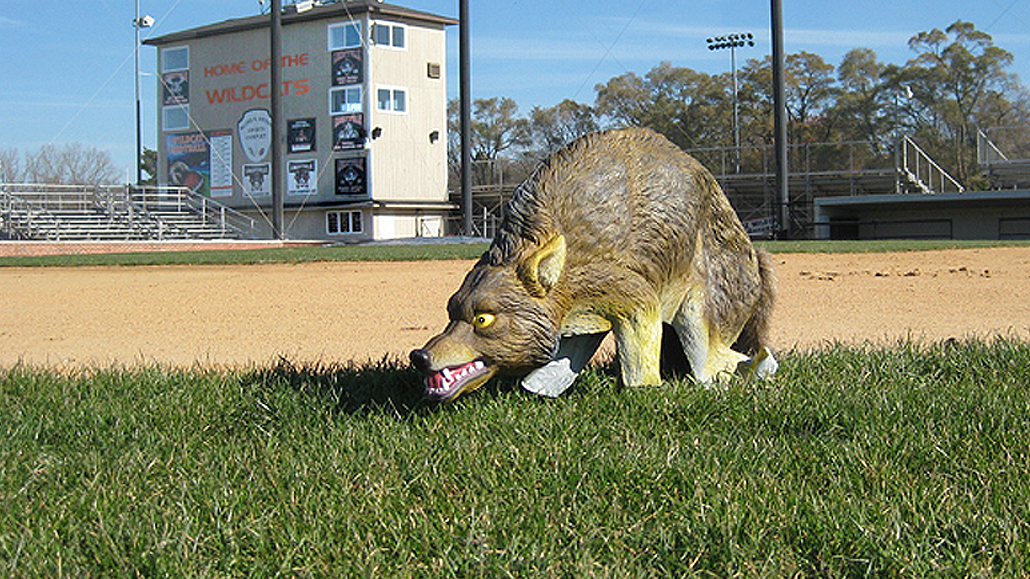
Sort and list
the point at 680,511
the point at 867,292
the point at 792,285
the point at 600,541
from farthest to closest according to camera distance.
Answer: the point at 792,285 → the point at 867,292 → the point at 680,511 → the point at 600,541

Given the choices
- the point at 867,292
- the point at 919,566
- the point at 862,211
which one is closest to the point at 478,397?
the point at 919,566

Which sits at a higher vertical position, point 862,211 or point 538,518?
point 862,211

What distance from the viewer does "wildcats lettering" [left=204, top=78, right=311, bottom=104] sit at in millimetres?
43875

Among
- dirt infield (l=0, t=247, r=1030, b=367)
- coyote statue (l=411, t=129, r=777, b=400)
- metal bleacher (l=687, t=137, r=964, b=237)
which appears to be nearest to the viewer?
coyote statue (l=411, t=129, r=777, b=400)

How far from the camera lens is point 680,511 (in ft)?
8.96

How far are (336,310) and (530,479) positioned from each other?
→ 638cm

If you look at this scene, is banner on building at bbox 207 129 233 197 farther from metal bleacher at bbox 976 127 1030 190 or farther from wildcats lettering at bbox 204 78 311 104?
metal bleacher at bbox 976 127 1030 190

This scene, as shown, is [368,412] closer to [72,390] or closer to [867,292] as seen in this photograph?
[72,390]

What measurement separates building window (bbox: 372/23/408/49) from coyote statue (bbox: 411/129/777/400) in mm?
40295

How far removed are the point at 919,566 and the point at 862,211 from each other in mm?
30999

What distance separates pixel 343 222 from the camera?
43656 millimetres

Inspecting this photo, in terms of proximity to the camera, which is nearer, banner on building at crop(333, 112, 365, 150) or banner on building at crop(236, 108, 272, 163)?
banner on building at crop(333, 112, 365, 150)

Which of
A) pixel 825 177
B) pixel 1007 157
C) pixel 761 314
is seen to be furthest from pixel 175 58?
pixel 761 314

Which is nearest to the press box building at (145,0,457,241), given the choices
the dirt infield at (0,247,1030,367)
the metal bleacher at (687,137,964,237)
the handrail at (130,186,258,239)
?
the handrail at (130,186,258,239)
